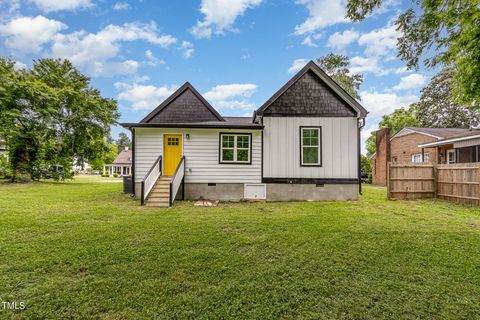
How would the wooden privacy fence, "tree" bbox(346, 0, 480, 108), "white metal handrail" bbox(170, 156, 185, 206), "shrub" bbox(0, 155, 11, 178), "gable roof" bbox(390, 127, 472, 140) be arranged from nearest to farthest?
"tree" bbox(346, 0, 480, 108) < "white metal handrail" bbox(170, 156, 185, 206) < the wooden privacy fence < "gable roof" bbox(390, 127, 472, 140) < "shrub" bbox(0, 155, 11, 178)

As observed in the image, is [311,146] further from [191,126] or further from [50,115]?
[50,115]

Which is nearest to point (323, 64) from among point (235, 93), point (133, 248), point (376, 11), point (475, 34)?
point (235, 93)

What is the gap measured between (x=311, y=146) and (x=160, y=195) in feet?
20.7

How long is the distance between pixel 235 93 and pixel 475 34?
66.3 ft

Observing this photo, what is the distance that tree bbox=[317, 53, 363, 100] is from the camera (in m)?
22.4

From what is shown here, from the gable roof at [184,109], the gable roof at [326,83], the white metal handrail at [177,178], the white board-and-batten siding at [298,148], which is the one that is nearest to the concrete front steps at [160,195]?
the white metal handrail at [177,178]

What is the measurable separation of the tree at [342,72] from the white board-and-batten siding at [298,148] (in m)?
15.6

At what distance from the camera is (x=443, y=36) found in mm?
4574

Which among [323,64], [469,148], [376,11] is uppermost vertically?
[323,64]

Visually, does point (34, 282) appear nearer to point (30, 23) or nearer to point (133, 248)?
point (133, 248)

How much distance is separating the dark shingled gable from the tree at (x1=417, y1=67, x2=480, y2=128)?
97.6ft

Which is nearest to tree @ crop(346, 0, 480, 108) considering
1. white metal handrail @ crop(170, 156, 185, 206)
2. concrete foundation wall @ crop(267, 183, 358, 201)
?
concrete foundation wall @ crop(267, 183, 358, 201)

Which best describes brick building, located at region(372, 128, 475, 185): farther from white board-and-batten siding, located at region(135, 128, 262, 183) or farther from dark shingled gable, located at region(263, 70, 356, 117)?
white board-and-batten siding, located at region(135, 128, 262, 183)

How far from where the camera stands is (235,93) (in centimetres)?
2278
